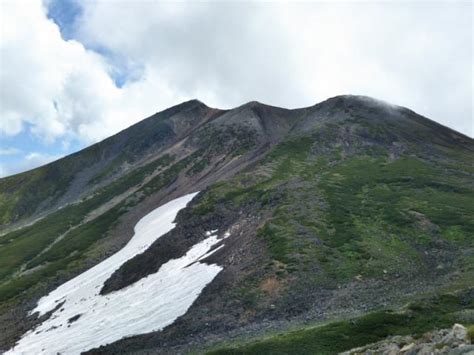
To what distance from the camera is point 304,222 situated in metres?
66.4

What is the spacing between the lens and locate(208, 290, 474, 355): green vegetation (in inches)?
1206

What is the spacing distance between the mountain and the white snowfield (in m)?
1.83

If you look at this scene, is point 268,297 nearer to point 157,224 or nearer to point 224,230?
point 224,230

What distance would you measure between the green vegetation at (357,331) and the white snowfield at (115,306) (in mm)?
17305

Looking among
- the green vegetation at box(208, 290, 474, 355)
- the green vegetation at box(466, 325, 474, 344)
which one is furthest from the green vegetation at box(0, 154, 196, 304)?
the green vegetation at box(466, 325, 474, 344)

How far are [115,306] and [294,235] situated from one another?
89.0 feet

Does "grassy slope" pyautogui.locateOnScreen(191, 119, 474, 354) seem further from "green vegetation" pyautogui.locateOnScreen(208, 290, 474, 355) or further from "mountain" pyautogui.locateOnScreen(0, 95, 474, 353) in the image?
"mountain" pyautogui.locateOnScreen(0, 95, 474, 353)

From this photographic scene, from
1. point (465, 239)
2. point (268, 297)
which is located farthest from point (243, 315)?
point (465, 239)

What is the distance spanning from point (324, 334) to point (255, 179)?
69.3 meters

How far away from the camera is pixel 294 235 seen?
6128cm

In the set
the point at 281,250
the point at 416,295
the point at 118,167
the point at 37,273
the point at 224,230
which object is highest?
the point at 118,167

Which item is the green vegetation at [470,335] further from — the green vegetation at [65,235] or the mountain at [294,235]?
the green vegetation at [65,235]

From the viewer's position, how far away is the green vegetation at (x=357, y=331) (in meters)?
30.6

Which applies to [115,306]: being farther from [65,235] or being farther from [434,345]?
[65,235]
